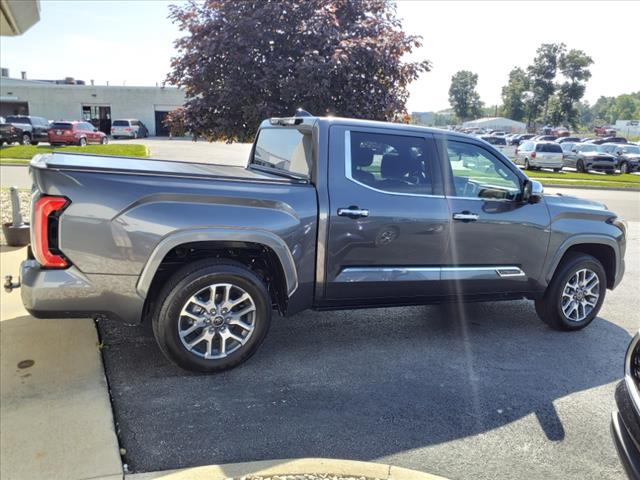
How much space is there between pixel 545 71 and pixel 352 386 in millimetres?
76215

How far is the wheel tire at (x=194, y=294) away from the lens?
371 centimetres

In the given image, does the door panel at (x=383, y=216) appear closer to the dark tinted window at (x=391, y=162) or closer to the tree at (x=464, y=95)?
the dark tinted window at (x=391, y=162)

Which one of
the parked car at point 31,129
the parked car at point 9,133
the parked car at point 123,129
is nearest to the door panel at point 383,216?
the parked car at point 9,133

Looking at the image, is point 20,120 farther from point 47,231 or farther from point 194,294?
point 194,294

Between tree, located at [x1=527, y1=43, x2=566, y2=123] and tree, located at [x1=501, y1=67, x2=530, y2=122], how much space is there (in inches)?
307

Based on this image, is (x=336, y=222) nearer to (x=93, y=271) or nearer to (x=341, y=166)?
(x=341, y=166)

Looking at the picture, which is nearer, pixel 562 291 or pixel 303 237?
pixel 303 237

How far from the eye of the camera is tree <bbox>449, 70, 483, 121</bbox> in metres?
101

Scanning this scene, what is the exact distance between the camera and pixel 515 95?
286 feet

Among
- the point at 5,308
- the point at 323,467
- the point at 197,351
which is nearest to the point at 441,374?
the point at 323,467

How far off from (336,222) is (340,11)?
4.33 meters

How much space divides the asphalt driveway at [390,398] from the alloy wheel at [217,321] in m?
0.22

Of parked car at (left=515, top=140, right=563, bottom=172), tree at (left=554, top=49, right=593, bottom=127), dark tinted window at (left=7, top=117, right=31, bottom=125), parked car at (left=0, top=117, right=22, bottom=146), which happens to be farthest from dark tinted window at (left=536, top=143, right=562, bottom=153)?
tree at (left=554, top=49, right=593, bottom=127)

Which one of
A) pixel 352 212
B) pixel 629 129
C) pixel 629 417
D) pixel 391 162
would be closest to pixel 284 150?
pixel 391 162
